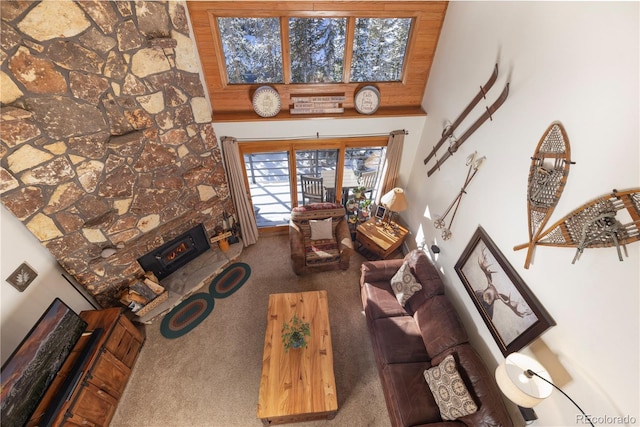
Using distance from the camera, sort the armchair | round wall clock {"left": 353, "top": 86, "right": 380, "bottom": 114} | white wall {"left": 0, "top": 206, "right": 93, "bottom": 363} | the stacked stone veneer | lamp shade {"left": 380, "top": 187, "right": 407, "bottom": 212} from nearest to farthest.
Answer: the stacked stone veneer, white wall {"left": 0, "top": 206, "right": 93, "bottom": 363}, round wall clock {"left": 353, "top": 86, "right": 380, "bottom": 114}, lamp shade {"left": 380, "top": 187, "right": 407, "bottom": 212}, the armchair

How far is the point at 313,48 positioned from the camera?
3.36 m

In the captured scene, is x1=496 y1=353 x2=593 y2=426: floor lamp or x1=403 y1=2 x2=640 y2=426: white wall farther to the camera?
x1=496 y1=353 x2=593 y2=426: floor lamp

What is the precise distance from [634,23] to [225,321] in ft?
14.5

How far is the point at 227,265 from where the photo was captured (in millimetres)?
4293

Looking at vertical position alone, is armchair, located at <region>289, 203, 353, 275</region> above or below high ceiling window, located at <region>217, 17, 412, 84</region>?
below

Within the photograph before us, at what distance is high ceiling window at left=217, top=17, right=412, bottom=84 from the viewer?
10.4 ft

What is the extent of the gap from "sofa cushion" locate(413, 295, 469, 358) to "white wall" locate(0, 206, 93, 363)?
3.93 m

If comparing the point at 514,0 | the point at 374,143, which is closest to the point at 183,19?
the point at 374,143

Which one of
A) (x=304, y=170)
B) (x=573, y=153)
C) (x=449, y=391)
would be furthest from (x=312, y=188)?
(x=573, y=153)

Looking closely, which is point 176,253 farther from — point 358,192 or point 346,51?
point 346,51

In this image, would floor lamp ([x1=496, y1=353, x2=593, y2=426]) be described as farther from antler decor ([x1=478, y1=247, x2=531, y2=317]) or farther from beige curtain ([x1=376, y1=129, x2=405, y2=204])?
beige curtain ([x1=376, y1=129, x2=405, y2=204])

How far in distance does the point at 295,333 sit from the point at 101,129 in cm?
288

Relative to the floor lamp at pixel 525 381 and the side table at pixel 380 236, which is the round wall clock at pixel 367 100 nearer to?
the side table at pixel 380 236

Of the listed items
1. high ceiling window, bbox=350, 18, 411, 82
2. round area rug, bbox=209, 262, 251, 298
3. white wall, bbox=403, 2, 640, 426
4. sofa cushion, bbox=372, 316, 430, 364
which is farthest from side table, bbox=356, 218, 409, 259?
high ceiling window, bbox=350, 18, 411, 82
